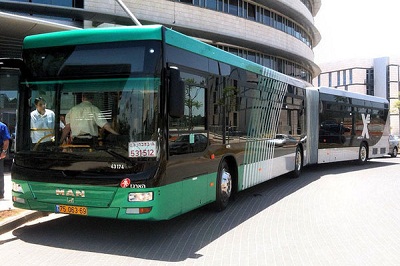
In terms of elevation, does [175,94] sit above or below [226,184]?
above

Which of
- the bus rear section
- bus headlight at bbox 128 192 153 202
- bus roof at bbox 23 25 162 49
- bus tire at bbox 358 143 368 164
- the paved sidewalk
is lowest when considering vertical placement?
the paved sidewalk

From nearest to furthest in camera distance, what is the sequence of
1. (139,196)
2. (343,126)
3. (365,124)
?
(139,196), (343,126), (365,124)

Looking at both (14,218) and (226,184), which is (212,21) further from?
(14,218)

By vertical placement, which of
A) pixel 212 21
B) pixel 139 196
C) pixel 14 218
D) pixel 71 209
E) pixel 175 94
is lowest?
pixel 14 218

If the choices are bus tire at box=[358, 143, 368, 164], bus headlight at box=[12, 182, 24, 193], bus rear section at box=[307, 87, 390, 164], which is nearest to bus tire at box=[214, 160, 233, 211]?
bus headlight at box=[12, 182, 24, 193]

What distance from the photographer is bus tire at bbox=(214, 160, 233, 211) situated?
749cm

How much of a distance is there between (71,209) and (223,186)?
3070 mm

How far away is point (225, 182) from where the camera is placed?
7824 millimetres

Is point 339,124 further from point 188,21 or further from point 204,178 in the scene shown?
point 188,21

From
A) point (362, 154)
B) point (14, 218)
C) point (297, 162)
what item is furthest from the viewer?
point (362, 154)

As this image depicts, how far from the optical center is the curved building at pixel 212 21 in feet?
63.4

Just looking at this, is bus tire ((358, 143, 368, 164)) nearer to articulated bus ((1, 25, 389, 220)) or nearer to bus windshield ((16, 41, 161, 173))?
articulated bus ((1, 25, 389, 220))

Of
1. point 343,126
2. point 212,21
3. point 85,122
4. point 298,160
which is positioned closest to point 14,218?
point 85,122

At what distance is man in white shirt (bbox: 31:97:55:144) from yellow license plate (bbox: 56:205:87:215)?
1.00 m
